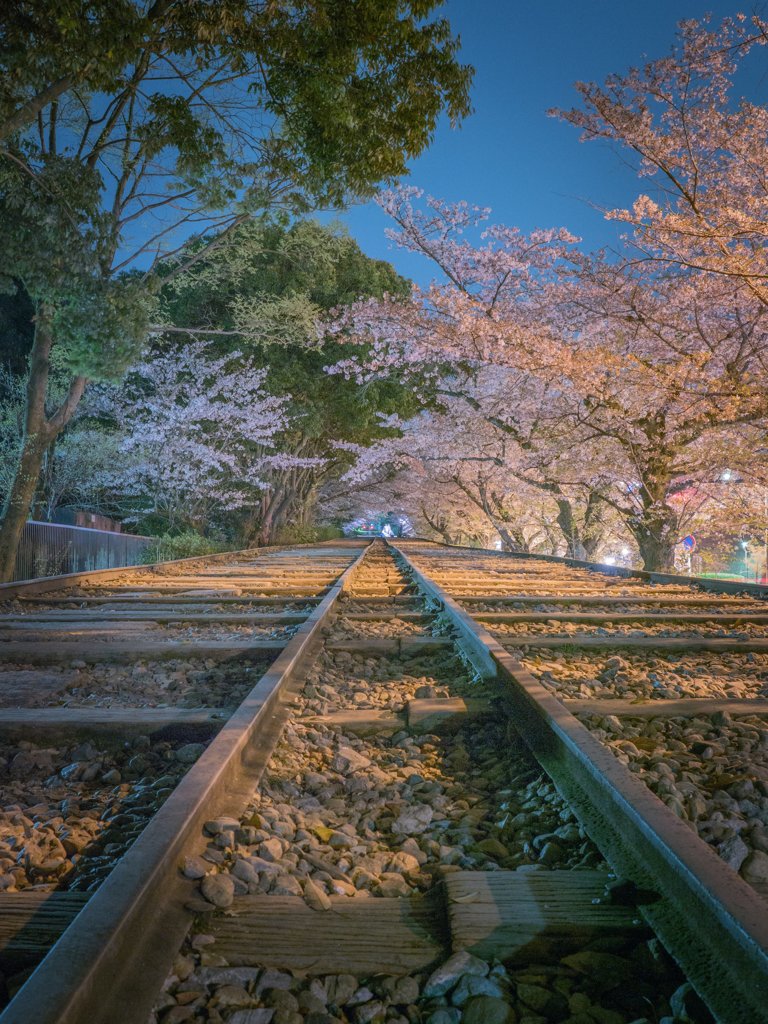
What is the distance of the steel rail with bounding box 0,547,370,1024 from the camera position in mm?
904

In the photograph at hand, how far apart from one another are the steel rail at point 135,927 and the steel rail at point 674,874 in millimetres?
898

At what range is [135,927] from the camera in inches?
44.4

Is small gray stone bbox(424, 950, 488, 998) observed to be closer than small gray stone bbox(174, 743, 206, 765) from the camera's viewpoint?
Yes

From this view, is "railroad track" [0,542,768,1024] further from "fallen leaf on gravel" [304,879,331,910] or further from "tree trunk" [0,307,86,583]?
"tree trunk" [0,307,86,583]

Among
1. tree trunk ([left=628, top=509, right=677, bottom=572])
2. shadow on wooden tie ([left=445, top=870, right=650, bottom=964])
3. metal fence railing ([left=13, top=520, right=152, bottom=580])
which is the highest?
tree trunk ([left=628, top=509, right=677, bottom=572])

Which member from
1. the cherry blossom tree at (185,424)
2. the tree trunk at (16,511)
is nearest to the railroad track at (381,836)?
the tree trunk at (16,511)

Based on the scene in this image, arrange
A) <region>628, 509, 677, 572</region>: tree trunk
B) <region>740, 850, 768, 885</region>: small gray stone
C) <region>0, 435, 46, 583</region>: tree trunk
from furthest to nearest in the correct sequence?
<region>628, 509, 677, 572</region>: tree trunk < <region>0, 435, 46, 583</region>: tree trunk < <region>740, 850, 768, 885</region>: small gray stone

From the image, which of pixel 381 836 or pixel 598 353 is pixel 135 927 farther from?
pixel 598 353

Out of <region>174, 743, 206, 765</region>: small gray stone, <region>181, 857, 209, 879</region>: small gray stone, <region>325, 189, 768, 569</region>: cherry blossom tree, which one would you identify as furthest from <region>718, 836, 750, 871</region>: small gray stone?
<region>325, 189, 768, 569</region>: cherry blossom tree

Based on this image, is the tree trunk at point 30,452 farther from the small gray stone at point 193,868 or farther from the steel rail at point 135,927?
the small gray stone at point 193,868

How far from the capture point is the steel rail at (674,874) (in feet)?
3.36

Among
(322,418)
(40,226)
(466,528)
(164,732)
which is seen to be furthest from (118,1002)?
(466,528)

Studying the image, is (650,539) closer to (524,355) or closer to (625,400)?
(625,400)

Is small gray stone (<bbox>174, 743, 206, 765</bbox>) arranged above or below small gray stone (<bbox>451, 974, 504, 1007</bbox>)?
below
